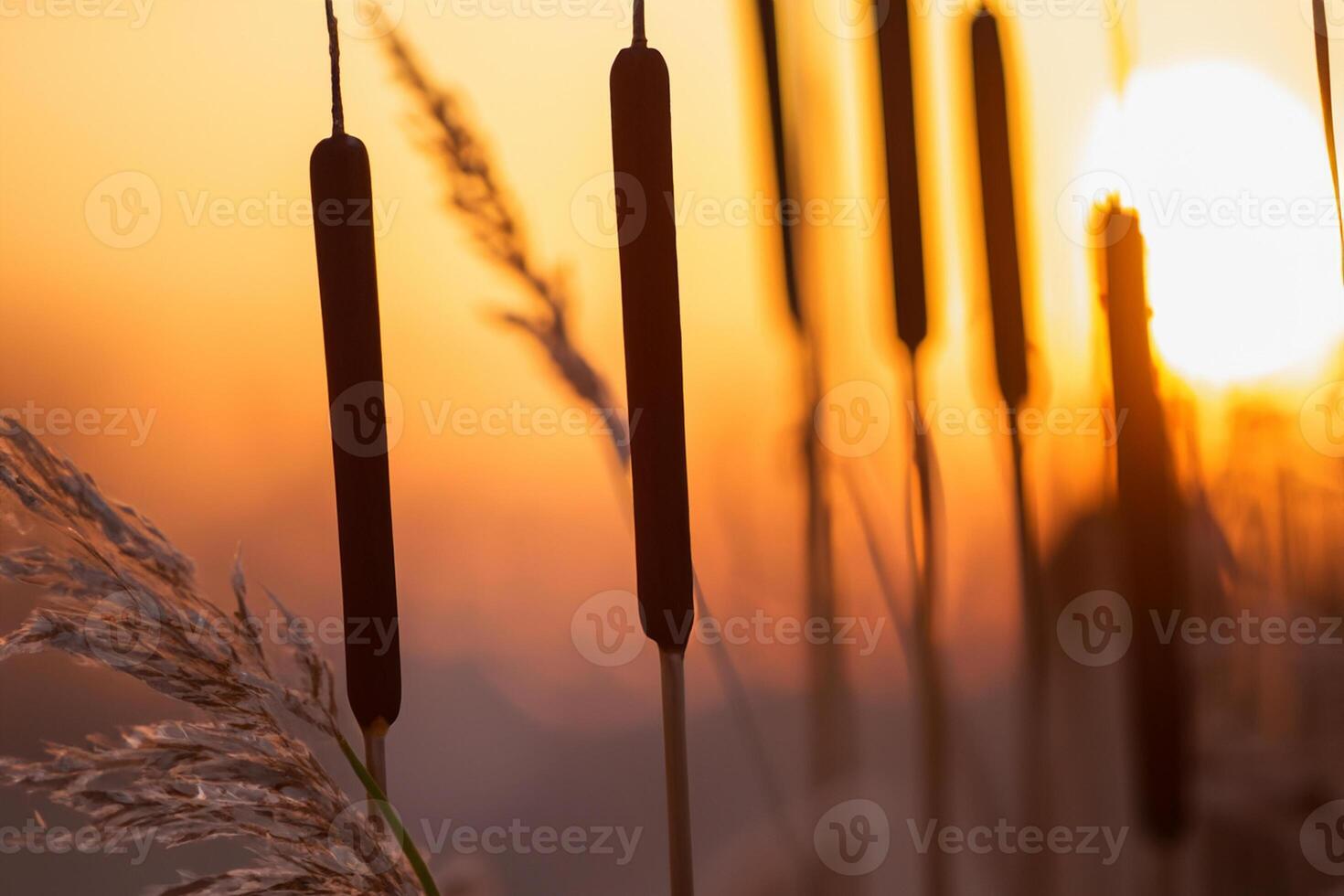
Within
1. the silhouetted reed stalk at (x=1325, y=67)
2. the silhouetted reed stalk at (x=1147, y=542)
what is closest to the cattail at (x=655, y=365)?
the silhouetted reed stalk at (x=1147, y=542)

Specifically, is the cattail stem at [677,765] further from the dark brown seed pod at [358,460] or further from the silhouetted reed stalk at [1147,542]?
the silhouetted reed stalk at [1147,542]

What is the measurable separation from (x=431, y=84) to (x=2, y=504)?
435 mm

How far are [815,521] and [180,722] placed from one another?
50 centimetres

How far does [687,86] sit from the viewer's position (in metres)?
0.73

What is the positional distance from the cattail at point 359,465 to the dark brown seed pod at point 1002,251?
514 mm

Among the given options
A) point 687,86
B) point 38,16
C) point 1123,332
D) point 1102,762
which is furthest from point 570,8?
point 1102,762

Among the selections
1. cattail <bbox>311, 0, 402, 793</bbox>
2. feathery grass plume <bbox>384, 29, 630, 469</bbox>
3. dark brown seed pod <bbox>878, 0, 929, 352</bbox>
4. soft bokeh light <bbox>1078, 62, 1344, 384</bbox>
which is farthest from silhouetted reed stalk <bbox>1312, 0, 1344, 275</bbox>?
cattail <bbox>311, 0, 402, 793</bbox>

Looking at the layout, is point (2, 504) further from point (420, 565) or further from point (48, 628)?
point (420, 565)

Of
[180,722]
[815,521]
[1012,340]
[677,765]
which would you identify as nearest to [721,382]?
[815,521]

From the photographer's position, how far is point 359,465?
0.40 metres

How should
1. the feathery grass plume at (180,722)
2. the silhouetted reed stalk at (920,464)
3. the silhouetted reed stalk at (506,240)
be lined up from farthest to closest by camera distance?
the silhouetted reed stalk at (920,464)
the silhouetted reed stalk at (506,240)
the feathery grass plume at (180,722)

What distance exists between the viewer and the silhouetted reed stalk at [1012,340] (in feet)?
2.42

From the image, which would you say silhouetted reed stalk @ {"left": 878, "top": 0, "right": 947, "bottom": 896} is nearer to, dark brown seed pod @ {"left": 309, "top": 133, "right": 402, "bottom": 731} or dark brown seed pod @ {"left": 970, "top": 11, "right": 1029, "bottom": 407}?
dark brown seed pod @ {"left": 970, "top": 11, "right": 1029, "bottom": 407}

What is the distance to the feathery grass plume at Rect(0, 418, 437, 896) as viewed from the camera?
339 mm
